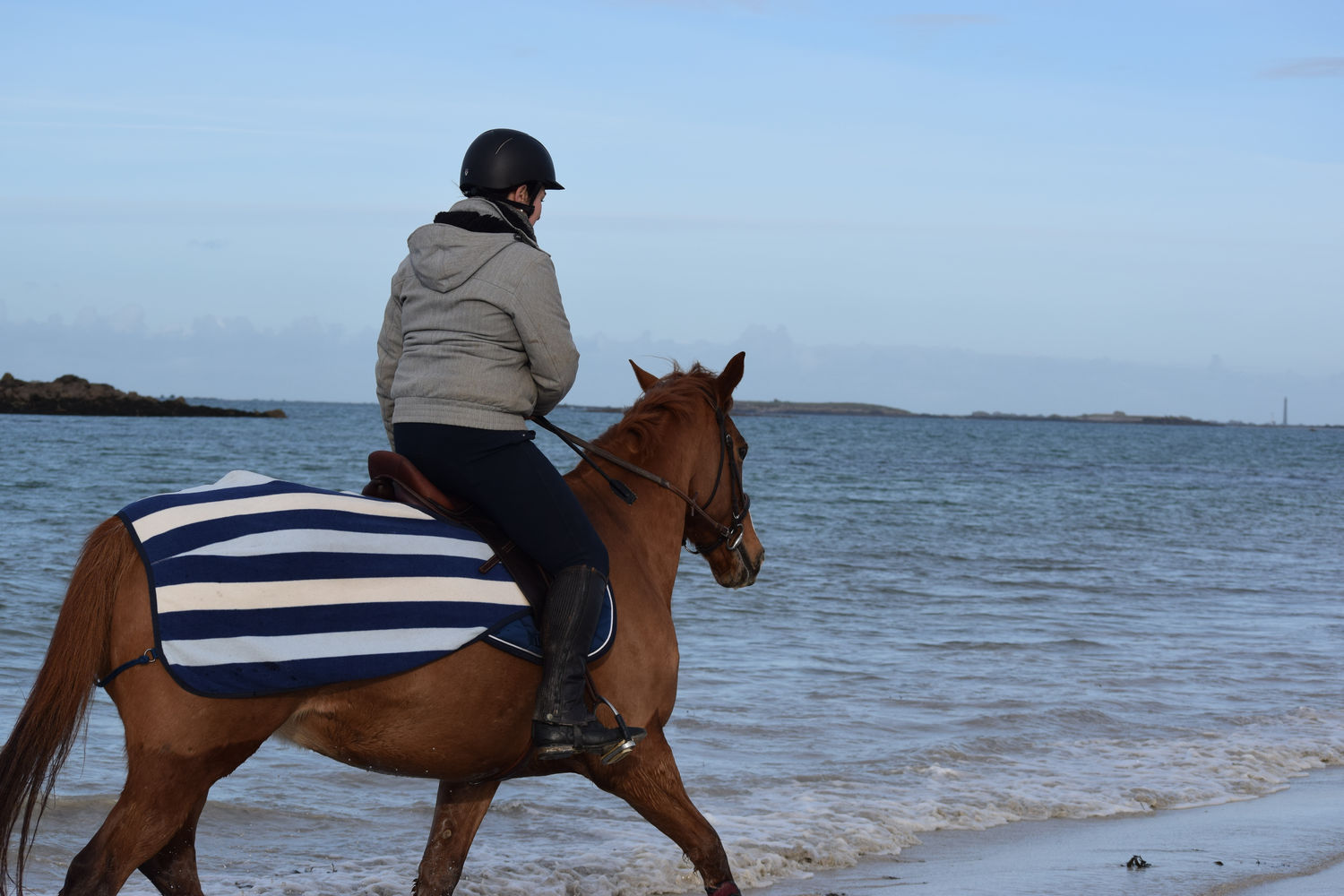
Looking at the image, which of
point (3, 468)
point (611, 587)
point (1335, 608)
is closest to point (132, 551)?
point (611, 587)

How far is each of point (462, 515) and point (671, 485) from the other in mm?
1057

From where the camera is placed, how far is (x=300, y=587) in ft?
11.2

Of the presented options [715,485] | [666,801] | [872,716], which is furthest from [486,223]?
[872,716]

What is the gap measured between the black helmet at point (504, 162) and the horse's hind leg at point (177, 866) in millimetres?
2249

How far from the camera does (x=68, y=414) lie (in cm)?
8712

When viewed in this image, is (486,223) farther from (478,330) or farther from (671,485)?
(671,485)

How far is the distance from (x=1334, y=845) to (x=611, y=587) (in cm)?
420

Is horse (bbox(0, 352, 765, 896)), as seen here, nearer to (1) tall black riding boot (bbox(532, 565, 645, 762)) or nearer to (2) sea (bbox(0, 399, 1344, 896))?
(1) tall black riding boot (bbox(532, 565, 645, 762))

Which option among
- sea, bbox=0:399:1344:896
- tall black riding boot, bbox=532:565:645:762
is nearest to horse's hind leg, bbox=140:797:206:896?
sea, bbox=0:399:1344:896

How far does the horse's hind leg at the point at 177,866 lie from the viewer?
3.61 metres

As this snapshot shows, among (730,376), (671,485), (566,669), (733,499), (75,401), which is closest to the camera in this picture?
(566,669)

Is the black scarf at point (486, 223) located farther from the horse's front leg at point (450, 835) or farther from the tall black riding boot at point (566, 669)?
the horse's front leg at point (450, 835)

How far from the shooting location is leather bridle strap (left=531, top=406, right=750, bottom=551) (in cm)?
443

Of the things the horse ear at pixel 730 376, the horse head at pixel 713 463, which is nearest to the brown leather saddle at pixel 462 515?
the horse head at pixel 713 463
